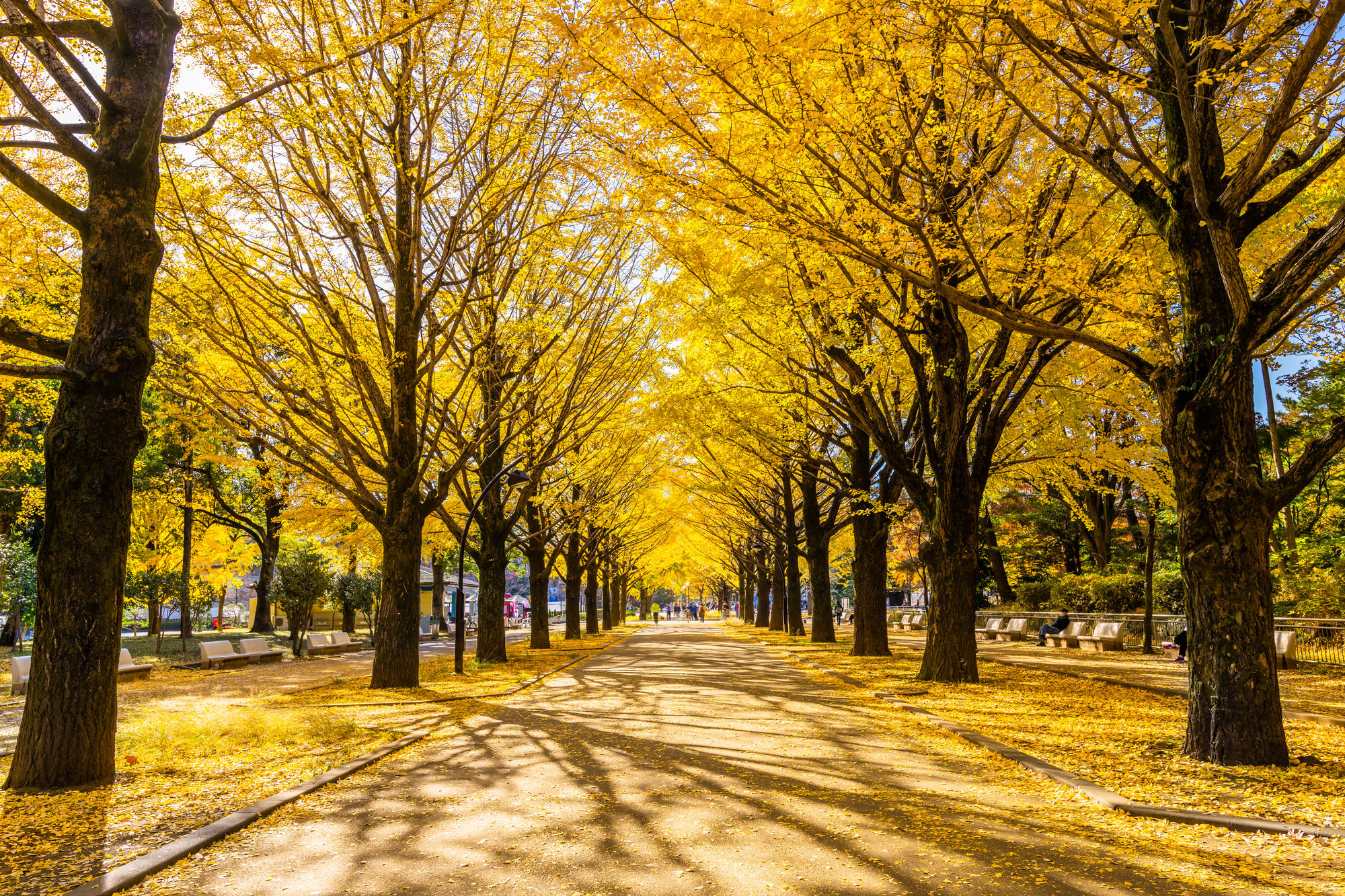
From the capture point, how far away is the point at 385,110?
40.7ft

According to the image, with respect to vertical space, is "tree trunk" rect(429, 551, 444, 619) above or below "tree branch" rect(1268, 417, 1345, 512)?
below

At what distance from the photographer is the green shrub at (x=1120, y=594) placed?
25641 millimetres

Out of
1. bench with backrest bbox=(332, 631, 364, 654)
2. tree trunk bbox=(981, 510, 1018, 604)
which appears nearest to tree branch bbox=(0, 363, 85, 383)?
bench with backrest bbox=(332, 631, 364, 654)

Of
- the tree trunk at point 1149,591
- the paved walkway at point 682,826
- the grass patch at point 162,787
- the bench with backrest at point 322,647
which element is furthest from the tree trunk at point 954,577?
the bench with backrest at point 322,647

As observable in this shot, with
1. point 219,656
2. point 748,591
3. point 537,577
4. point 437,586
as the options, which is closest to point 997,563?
point 748,591

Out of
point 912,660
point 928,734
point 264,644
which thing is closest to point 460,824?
Result: point 928,734

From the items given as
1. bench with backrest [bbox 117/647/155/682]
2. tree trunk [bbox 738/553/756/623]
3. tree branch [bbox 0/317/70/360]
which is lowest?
tree trunk [bbox 738/553/756/623]

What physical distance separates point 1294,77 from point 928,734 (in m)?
6.81

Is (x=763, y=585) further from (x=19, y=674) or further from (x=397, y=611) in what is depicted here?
(x=19, y=674)

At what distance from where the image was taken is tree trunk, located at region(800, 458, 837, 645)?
24234mm

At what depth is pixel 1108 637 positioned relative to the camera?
2092 centimetres

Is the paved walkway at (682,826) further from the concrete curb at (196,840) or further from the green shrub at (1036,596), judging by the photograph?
the green shrub at (1036,596)

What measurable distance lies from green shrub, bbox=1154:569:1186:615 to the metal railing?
1.43 meters

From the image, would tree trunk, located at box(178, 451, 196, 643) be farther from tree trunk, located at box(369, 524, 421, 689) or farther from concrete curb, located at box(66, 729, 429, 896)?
concrete curb, located at box(66, 729, 429, 896)
